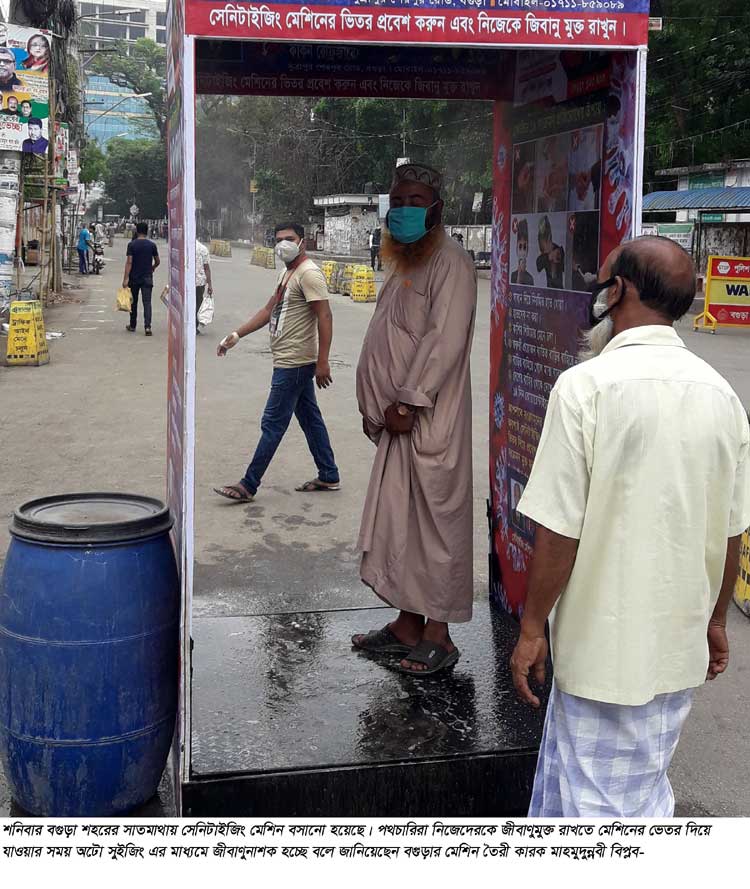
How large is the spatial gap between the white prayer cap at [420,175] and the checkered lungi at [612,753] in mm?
2147

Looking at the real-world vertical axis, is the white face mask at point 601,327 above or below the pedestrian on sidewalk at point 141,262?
below

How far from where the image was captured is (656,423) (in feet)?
7.31

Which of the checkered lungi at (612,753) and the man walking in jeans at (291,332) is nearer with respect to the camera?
the checkered lungi at (612,753)

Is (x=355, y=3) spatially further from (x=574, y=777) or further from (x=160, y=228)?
(x=160, y=228)

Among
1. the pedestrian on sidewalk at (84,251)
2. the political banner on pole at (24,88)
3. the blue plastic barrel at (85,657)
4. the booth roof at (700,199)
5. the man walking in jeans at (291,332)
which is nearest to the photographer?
the blue plastic barrel at (85,657)

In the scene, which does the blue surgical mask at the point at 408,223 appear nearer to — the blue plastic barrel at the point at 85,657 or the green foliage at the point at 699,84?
the blue plastic barrel at the point at 85,657

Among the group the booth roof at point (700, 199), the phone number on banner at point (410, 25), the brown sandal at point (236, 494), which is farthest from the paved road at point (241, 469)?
the booth roof at point (700, 199)

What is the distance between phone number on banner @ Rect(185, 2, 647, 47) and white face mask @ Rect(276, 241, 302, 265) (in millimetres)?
4251

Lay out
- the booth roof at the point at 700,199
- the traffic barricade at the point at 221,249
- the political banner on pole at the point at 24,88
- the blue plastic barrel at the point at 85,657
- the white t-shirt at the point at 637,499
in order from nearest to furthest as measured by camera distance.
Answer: the white t-shirt at the point at 637,499
the blue plastic barrel at the point at 85,657
the political banner on pole at the point at 24,88
the booth roof at the point at 700,199
the traffic barricade at the point at 221,249

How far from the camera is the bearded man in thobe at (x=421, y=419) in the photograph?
12.5 feet

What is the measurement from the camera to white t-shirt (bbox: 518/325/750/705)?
7.32 ft

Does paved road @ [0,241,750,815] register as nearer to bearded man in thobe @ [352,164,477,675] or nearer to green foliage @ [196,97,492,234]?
bearded man in thobe @ [352,164,477,675]

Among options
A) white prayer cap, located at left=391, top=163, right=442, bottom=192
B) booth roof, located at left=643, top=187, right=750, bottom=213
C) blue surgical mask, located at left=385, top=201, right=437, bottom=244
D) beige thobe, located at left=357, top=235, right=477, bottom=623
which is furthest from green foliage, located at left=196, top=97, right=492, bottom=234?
beige thobe, located at left=357, top=235, right=477, bottom=623

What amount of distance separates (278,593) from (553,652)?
335 cm
